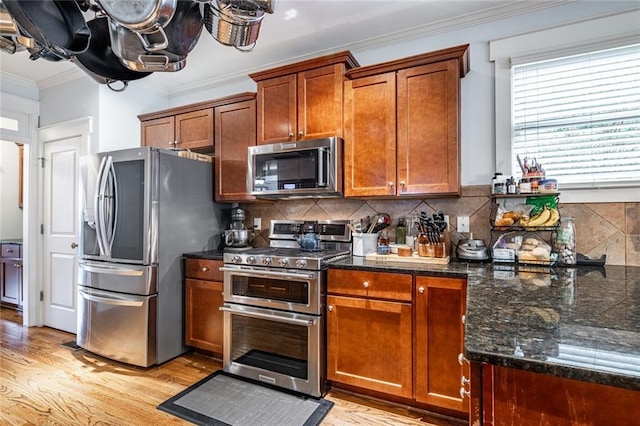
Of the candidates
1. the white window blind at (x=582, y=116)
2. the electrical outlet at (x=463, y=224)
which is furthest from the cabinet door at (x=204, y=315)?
the white window blind at (x=582, y=116)

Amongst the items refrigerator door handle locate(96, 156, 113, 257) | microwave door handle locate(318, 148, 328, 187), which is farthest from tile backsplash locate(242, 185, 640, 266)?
refrigerator door handle locate(96, 156, 113, 257)

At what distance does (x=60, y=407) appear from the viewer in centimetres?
201

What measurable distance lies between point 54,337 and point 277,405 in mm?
2693

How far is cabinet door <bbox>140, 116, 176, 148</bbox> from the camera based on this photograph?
129 inches

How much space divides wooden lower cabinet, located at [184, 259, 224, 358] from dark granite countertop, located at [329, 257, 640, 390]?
196 centimetres

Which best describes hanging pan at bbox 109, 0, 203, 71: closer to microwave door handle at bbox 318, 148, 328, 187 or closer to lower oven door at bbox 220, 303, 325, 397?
microwave door handle at bbox 318, 148, 328, 187

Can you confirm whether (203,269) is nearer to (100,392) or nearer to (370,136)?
(100,392)

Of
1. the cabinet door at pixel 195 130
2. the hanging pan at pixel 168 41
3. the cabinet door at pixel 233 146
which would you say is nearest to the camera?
the hanging pan at pixel 168 41

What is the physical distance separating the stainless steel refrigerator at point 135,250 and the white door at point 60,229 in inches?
25.8

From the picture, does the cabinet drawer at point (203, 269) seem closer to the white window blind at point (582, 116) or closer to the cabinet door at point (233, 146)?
the cabinet door at point (233, 146)

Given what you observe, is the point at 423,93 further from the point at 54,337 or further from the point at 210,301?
the point at 54,337

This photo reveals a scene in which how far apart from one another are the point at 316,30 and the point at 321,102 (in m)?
0.62

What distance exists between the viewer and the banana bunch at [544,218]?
1.98m

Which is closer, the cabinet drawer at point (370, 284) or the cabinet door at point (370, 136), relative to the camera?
the cabinet drawer at point (370, 284)
